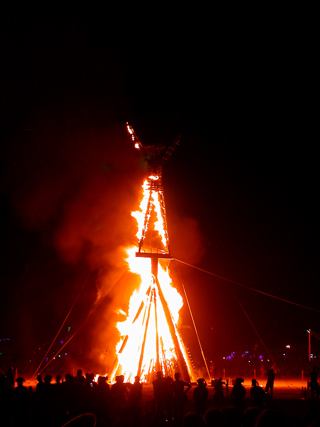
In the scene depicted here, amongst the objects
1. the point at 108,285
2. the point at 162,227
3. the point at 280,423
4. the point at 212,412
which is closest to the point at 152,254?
the point at 162,227

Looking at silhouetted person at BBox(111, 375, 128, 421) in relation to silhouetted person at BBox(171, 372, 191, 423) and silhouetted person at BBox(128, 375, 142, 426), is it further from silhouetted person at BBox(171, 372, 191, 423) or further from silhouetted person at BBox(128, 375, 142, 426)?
silhouetted person at BBox(171, 372, 191, 423)

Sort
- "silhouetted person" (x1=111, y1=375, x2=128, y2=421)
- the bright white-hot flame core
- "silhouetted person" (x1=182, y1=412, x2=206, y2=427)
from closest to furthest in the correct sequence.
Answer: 1. "silhouetted person" (x1=182, y1=412, x2=206, y2=427)
2. "silhouetted person" (x1=111, y1=375, x2=128, y2=421)
3. the bright white-hot flame core

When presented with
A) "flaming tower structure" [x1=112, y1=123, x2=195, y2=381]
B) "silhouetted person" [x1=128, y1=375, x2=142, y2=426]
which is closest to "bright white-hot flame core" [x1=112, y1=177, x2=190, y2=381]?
"flaming tower structure" [x1=112, y1=123, x2=195, y2=381]

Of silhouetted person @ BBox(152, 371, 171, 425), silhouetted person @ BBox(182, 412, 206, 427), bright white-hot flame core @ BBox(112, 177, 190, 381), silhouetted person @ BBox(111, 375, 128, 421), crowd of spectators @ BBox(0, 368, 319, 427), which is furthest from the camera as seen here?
bright white-hot flame core @ BBox(112, 177, 190, 381)

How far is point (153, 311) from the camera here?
19.0 metres

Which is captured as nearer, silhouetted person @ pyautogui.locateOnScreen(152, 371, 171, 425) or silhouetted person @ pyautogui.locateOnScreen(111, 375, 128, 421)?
silhouetted person @ pyautogui.locateOnScreen(111, 375, 128, 421)

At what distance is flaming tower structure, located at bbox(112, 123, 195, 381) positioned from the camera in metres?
18.0

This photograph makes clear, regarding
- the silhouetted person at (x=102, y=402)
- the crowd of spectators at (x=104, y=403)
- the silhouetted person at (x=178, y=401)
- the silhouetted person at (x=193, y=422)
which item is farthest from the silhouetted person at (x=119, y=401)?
the silhouetted person at (x=193, y=422)

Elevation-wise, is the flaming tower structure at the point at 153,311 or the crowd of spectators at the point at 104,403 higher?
the flaming tower structure at the point at 153,311

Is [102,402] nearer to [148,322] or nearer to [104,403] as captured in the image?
[104,403]

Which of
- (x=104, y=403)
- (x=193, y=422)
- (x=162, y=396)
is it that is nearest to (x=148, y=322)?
(x=162, y=396)

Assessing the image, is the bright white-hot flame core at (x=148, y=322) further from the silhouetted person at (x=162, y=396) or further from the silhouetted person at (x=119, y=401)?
the silhouetted person at (x=119, y=401)

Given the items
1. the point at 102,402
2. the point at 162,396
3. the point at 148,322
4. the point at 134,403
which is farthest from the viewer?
the point at 148,322

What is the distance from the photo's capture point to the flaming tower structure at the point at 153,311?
18.0 metres
